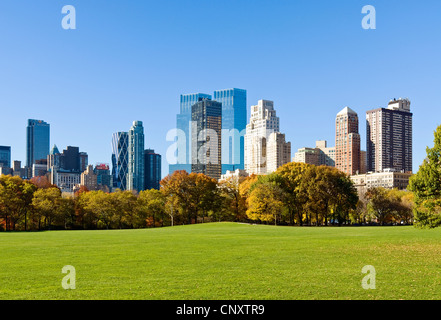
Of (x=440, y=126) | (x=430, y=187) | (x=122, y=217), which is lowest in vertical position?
(x=122, y=217)

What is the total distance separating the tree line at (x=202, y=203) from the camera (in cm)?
8125

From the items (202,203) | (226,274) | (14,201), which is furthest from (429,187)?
(14,201)

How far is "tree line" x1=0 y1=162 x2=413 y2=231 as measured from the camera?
81.2 metres

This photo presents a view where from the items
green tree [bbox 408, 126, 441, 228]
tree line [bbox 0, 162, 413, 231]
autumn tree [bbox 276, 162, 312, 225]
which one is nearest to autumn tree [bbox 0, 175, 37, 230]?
tree line [bbox 0, 162, 413, 231]

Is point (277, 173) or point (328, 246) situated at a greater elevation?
point (277, 173)

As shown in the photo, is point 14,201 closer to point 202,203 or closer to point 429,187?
point 202,203

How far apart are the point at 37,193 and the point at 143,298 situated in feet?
249

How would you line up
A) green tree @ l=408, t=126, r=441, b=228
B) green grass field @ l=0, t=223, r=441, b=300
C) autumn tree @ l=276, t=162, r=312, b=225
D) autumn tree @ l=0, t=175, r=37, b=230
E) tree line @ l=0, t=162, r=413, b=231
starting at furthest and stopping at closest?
autumn tree @ l=0, t=175, r=37, b=230 → autumn tree @ l=276, t=162, r=312, b=225 → tree line @ l=0, t=162, r=413, b=231 → green tree @ l=408, t=126, r=441, b=228 → green grass field @ l=0, t=223, r=441, b=300

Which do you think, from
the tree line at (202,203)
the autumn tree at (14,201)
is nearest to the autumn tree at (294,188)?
the tree line at (202,203)

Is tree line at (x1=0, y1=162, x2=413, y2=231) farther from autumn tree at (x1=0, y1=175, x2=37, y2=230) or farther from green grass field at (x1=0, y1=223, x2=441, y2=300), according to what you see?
green grass field at (x1=0, y1=223, x2=441, y2=300)

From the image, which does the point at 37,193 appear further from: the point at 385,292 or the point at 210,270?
the point at 385,292

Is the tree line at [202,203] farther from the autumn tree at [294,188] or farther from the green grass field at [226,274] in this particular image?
the green grass field at [226,274]

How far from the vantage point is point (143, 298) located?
572 inches
